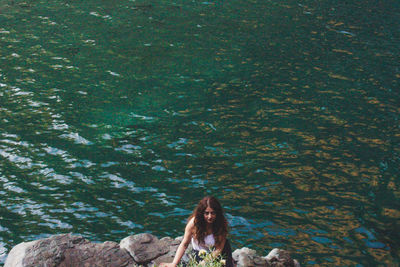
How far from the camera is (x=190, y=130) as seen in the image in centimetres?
2136

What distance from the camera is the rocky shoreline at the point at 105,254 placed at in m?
11.4

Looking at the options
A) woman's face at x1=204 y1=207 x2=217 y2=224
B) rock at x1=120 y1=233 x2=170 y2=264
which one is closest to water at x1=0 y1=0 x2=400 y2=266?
rock at x1=120 y1=233 x2=170 y2=264

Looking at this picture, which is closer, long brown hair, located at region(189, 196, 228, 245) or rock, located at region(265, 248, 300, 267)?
long brown hair, located at region(189, 196, 228, 245)

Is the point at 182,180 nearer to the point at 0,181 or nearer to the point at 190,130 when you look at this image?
the point at 190,130

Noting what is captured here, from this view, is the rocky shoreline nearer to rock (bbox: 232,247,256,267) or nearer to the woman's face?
rock (bbox: 232,247,256,267)

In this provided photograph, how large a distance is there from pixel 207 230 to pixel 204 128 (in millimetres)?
10962

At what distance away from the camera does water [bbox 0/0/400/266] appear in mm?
15711

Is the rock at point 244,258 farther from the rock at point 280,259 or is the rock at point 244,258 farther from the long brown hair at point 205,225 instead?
the long brown hair at point 205,225

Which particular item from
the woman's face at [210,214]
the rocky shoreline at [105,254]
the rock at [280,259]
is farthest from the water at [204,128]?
the woman's face at [210,214]

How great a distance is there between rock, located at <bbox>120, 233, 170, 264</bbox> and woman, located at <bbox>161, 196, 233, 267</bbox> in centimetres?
162

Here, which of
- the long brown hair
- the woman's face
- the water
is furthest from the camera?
the water

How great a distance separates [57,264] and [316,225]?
8.15 metres

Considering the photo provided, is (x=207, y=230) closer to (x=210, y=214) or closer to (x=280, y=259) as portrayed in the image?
(x=210, y=214)

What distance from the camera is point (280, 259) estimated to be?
1313 centimetres
